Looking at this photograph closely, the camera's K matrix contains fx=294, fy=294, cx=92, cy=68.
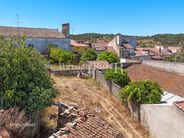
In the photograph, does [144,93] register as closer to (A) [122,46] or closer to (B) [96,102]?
(B) [96,102]

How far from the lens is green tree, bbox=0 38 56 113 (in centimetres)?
1736

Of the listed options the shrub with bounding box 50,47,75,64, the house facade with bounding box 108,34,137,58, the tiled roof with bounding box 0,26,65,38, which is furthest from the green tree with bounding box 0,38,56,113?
the house facade with bounding box 108,34,137,58

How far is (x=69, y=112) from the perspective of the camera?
16.5m

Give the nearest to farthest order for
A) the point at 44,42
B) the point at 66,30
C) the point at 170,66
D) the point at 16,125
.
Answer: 1. the point at 16,125
2. the point at 170,66
3. the point at 44,42
4. the point at 66,30

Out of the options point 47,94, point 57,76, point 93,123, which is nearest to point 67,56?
point 57,76

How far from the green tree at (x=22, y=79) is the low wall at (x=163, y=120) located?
294 inches

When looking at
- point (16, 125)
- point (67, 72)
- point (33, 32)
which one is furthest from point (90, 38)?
point (16, 125)

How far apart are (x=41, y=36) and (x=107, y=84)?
76.2ft

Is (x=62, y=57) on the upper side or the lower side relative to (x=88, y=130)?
upper

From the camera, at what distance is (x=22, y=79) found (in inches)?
706

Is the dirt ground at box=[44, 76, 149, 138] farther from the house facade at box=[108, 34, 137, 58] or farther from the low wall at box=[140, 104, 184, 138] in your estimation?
the house facade at box=[108, 34, 137, 58]

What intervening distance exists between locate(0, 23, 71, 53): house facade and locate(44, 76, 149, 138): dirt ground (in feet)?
55.7

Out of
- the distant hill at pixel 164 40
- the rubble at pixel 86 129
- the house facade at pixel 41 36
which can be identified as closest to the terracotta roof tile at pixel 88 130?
the rubble at pixel 86 129

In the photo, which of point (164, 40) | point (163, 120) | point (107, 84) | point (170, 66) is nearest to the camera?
point (163, 120)
